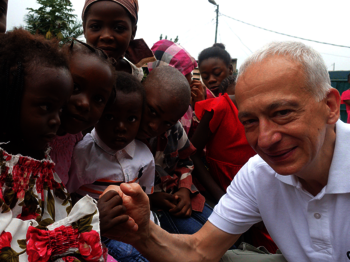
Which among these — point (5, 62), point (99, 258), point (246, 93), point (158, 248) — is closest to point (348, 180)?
point (246, 93)

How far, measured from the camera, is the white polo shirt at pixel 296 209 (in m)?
1.43

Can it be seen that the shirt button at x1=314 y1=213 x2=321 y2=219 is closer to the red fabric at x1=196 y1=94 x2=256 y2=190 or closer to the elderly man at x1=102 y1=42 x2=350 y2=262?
the elderly man at x1=102 y1=42 x2=350 y2=262

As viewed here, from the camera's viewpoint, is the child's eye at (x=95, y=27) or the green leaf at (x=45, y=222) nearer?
the green leaf at (x=45, y=222)

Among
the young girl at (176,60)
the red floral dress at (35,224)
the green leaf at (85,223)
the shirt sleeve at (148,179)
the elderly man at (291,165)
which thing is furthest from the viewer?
the young girl at (176,60)

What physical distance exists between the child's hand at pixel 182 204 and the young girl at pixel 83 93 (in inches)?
36.5

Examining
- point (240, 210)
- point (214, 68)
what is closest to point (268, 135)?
point (240, 210)

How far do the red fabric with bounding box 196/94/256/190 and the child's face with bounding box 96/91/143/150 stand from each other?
1.09m

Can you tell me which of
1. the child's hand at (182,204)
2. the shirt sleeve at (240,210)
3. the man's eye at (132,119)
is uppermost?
the man's eye at (132,119)

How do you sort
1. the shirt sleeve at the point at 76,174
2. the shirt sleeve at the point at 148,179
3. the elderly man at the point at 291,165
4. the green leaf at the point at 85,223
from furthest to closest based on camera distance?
the shirt sleeve at the point at 148,179 < the shirt sleeve at the point at 76,174 < the elderly man at the point at 291,165 < the green leaf at the point at 85,223

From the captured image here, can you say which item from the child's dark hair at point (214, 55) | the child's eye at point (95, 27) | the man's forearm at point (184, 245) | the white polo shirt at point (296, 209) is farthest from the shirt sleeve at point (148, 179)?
the child's dark hair at point (214, 55)

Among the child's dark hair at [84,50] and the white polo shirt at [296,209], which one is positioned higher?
the child's dark hair at [84,50]

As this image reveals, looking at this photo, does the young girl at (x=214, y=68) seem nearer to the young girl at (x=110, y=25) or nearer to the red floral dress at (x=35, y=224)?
A: the young girl at (x=110, y=25)

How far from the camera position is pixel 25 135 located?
1142 mm

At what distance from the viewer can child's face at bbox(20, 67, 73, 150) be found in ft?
3.66
